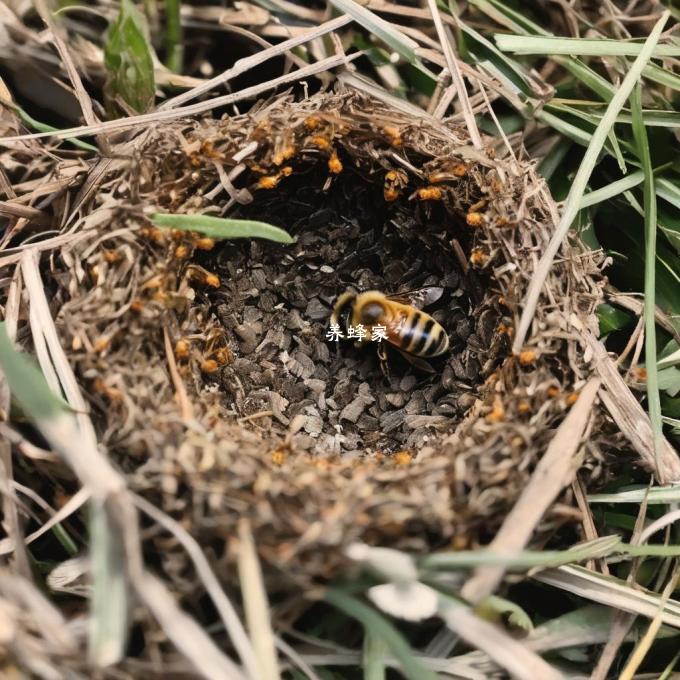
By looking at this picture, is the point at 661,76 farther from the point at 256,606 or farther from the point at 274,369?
the point at 256,606

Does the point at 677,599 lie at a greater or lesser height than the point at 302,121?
lesser

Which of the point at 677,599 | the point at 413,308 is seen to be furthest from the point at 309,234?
the point at 677,599

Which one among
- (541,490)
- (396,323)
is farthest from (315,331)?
(541,490)

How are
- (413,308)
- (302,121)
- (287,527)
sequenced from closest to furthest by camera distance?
(287,527) < (302,121) < (413,308)

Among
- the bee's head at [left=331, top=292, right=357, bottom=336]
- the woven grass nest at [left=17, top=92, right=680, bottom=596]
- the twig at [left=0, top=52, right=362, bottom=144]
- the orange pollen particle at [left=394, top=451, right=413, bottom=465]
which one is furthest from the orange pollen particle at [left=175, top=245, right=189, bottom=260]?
the orange pollen particle at [left=394, top=451, right=413, bottom=465]

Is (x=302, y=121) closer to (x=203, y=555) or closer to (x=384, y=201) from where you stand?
(x=384, y=201)

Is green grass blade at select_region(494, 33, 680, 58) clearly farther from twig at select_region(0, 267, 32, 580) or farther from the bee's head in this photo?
twig at select_region(0, 267, 32, 580)
